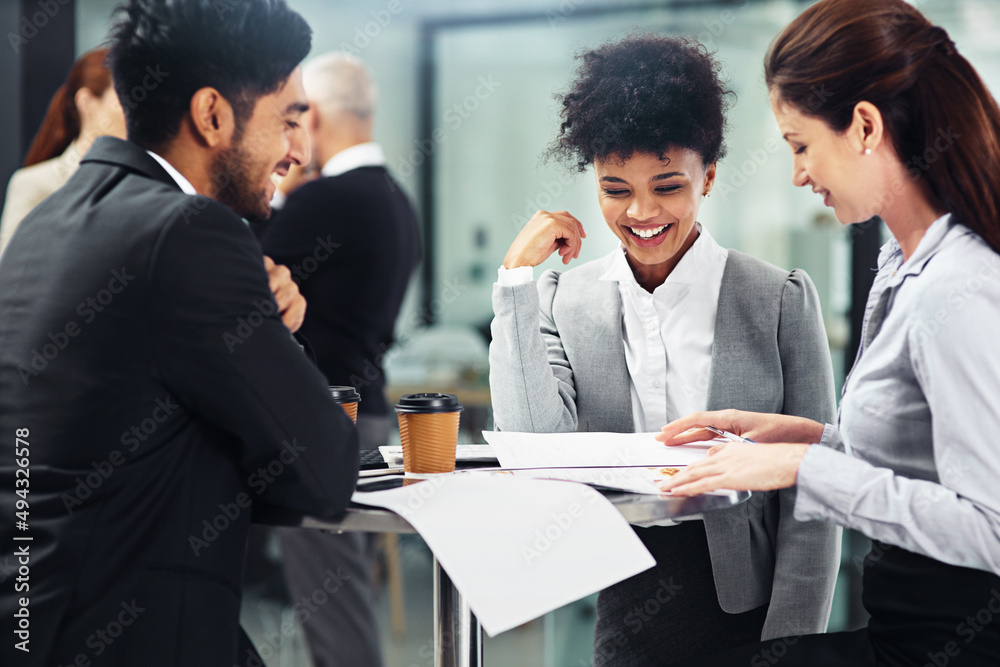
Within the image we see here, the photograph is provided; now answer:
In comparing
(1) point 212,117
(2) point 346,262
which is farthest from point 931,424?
(2) point 346,262

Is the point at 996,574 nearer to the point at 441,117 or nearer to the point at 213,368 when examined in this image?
the point at 213,368

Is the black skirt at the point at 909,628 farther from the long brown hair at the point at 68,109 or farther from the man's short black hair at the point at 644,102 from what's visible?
the long brown hair at the point at 68,109

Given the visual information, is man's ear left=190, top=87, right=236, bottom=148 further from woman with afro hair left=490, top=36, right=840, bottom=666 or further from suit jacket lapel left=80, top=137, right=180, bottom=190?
woman with afro hair left=490, top=36, right=840, bottom=666

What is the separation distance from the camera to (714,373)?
1594 millimetres

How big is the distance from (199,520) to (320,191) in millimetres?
1748

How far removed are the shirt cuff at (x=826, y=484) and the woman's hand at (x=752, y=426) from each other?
30 cm

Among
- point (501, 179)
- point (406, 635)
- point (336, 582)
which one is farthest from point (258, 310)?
point (501, 179)

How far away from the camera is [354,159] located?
293cm

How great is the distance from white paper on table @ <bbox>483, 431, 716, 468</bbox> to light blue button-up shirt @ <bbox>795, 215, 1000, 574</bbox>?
10.0 inches

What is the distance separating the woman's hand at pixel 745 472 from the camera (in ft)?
3.82

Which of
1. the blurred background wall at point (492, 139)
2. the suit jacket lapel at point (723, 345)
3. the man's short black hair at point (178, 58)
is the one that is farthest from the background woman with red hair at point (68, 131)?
the suit jacket lapel at point (723, 345)

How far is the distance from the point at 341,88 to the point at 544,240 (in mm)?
1613

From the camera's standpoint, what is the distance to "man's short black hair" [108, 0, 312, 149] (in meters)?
1.31

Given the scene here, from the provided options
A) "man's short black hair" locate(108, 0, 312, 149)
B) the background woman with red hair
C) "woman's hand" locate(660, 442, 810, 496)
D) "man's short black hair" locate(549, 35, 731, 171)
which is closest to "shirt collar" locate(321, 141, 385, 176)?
the background woman with red hair
